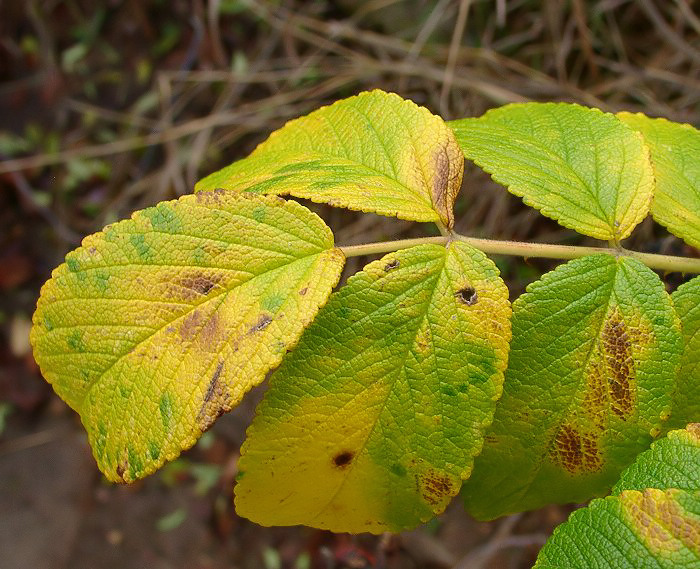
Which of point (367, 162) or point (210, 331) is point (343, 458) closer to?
point (210, 331)

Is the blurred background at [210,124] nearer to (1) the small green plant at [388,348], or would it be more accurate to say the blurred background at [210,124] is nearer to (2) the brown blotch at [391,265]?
(1) the small green plant at [388,348]

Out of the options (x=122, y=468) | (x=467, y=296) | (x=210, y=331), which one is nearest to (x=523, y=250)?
(x=467, y=296)

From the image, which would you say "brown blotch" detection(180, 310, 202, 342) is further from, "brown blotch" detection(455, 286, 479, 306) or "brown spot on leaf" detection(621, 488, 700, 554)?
"brown spot on leaf" detection(621, 488, 700, 554)

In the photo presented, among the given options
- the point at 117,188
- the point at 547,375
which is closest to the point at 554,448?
the point at 547,375

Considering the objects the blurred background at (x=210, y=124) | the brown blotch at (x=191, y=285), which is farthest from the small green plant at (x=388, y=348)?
the blurred background at (x=210, y=124)

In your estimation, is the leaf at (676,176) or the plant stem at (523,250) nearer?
the plant stem at (523,250)

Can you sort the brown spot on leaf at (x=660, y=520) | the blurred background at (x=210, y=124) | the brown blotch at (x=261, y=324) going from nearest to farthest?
1. the brown spot on leaf at (x=660, y=520)
2. the brown blotch at (x=261, y=324)
3. the blurred background at (x=210, y=124)

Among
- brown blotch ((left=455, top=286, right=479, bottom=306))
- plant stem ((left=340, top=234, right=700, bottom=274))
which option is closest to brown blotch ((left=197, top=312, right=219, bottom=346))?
plant stem ((left=340, top=234, right=700, bottom=274))
